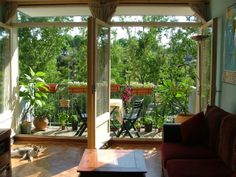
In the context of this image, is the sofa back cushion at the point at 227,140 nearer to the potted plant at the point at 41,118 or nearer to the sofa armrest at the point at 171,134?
the sofa armrest at the point at 171,134

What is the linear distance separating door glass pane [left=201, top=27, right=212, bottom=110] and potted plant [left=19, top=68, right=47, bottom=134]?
2.99 m

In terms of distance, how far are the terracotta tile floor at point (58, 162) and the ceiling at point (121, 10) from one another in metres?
2.40

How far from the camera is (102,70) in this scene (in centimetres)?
536

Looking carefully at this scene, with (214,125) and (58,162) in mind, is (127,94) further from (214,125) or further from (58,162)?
(214,125)

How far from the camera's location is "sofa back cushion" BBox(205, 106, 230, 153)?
11.7 ft

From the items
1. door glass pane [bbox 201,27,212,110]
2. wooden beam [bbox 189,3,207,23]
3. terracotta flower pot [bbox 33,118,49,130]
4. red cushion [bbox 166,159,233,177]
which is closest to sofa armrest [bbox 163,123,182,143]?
red cushion [bbox 166,159,233,177]

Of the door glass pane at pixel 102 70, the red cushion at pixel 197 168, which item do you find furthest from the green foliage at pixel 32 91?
the red cushion at pixel 197 168

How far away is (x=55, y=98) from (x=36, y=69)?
0.74m

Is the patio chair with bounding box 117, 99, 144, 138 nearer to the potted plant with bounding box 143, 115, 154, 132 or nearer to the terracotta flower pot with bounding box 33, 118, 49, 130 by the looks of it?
the potted plant with bounding box 143, 115, 154, 132

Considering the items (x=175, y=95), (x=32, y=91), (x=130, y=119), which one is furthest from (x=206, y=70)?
(x=32, y=91)

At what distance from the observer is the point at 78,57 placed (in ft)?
23.0

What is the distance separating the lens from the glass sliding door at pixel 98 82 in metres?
4.77

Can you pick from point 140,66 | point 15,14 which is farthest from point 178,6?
point 15,14

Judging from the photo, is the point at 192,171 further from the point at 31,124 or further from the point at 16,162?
the point at 31,124
